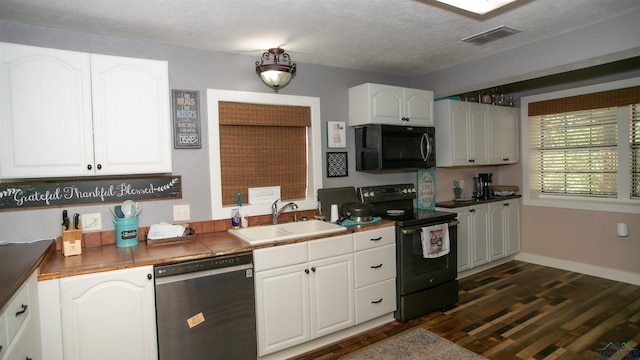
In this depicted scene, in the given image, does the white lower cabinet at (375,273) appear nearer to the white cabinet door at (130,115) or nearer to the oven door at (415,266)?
the oven door at (415,266)

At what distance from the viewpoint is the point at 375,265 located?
2943 millimetres

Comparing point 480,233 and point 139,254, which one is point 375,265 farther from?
point 480,233

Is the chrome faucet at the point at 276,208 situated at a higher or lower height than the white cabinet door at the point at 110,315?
higher

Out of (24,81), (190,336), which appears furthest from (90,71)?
(190,336)

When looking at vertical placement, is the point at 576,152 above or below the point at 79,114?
below

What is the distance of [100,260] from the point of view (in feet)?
6.71

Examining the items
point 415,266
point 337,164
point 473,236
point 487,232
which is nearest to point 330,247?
point 415,266

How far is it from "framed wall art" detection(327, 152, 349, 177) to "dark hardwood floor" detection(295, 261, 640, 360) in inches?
56.2

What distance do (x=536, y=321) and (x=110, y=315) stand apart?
318 cm

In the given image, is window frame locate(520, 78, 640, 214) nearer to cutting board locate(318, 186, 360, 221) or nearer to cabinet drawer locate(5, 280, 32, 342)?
cutting board locate(318, 186, 360, 221)

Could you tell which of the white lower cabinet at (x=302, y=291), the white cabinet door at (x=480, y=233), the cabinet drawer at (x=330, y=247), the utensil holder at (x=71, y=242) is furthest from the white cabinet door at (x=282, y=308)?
the white cabinet door at (x=480, y=233)

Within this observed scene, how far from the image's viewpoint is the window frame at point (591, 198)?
3.77 meters

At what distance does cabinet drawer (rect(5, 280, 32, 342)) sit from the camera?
4.45 feet

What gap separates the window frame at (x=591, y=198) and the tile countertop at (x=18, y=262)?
5.00 meters
